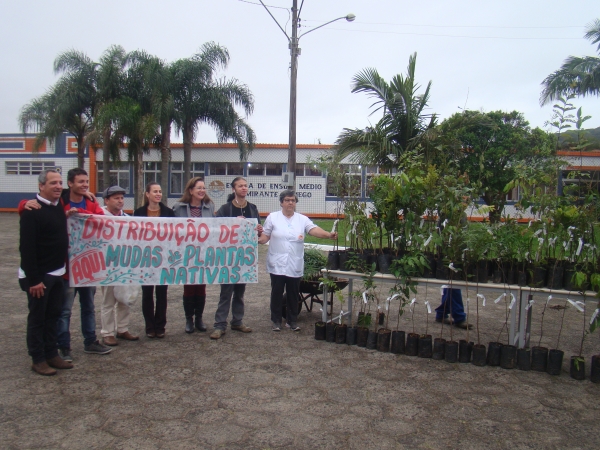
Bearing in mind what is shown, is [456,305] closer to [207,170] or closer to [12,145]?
[207,170]

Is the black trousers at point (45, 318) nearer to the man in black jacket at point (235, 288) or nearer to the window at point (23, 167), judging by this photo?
the man in black jacket at point (235, 288)

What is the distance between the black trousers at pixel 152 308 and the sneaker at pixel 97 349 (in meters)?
0.57

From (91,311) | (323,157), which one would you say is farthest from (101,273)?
Result: (323,157)

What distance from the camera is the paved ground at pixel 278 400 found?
3244mm

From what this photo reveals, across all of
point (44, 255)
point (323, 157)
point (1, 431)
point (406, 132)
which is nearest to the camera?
point (1, 431)

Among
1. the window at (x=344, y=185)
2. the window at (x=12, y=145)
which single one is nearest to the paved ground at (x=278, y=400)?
the window at (x=344, y=185)

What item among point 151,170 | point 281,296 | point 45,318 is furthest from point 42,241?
point 151,170

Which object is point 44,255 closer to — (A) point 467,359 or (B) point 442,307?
(A) point 467,359

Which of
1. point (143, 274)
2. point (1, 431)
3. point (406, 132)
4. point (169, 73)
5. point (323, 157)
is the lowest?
point (1, 431)

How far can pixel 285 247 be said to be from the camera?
5.49m

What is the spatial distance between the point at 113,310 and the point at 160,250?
774mm

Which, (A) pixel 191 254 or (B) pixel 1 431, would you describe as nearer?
(B) pixel 1 431

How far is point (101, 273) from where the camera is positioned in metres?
4.88

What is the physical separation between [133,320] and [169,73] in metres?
16.8
